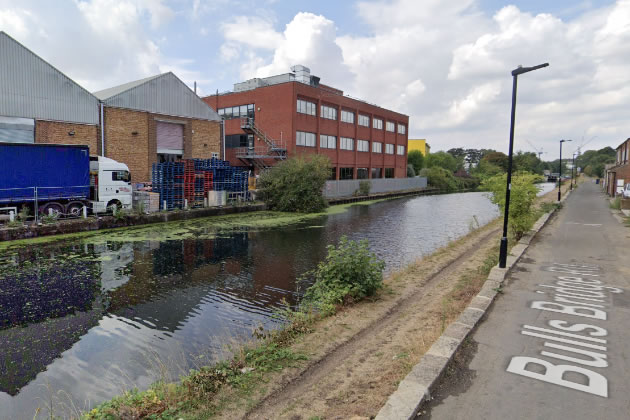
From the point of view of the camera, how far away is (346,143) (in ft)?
166

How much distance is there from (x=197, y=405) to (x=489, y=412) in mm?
3392

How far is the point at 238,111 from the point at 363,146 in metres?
17.6

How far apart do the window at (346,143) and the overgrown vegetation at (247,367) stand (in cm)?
4095

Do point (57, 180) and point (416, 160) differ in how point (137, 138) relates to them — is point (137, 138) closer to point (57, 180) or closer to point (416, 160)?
point (57, 180)

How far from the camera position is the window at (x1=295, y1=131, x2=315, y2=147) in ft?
139

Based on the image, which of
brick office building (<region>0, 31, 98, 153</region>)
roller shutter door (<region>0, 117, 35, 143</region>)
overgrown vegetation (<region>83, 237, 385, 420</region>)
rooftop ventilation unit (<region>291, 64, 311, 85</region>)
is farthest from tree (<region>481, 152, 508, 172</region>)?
overgrown vegetation (<region>83, 237, 385, 420</region>)

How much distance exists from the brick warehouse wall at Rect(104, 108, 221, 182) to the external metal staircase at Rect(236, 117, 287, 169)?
9.03m

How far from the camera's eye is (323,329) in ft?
24.6

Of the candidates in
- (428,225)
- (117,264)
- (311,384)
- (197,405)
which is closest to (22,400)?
(197,405)

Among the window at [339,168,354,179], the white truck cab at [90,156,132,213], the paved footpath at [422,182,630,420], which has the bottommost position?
the paved footpath at [422,182,630,420]

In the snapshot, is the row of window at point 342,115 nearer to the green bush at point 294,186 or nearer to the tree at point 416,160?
the green bush at point 294,186

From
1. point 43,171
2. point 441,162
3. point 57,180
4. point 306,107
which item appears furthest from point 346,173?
point 441,162

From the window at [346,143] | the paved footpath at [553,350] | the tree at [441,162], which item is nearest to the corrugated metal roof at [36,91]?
the paved footpath at [553,350]

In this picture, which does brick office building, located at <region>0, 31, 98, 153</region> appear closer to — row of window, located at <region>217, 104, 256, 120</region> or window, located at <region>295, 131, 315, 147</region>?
window, located at <region>295, 131, 315, 147</region>
